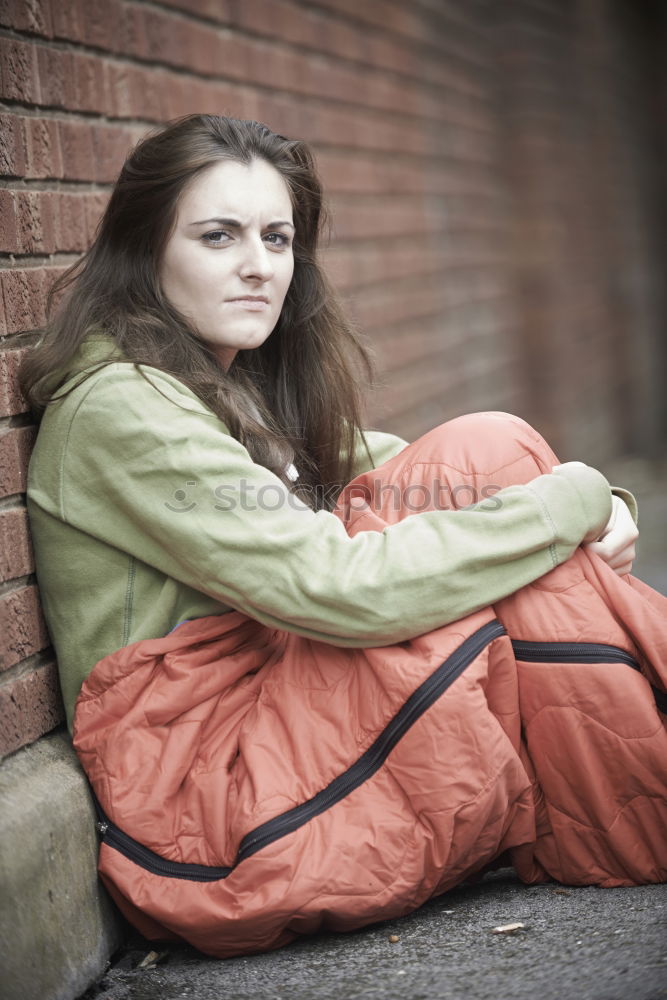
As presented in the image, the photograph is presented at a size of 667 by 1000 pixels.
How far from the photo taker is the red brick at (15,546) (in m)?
2.21

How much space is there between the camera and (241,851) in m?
2.03

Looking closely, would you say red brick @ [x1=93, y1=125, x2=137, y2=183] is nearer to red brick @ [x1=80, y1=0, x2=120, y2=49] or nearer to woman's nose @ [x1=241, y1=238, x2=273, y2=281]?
red brick @ [x1=80, y1=0, x2=120, y2=49]

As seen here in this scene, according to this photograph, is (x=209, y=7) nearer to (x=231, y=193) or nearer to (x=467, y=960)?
(x=231, y=193)

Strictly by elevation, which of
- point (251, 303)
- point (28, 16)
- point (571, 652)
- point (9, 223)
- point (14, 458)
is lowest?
point (571, 652)

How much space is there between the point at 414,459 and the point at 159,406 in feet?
1.76

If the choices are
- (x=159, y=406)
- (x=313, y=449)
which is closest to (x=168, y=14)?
(x=313, y=449)

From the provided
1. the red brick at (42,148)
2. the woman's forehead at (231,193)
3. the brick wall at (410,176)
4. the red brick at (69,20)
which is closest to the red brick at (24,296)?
the brick wall at (410,176)

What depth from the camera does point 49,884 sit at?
205 cm

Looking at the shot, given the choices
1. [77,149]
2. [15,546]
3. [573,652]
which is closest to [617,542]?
[573,652]

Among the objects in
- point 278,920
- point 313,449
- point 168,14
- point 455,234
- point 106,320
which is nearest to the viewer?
point 278,920

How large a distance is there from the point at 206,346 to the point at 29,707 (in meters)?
0.83

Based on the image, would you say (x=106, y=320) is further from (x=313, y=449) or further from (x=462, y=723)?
(x=462, y=723)

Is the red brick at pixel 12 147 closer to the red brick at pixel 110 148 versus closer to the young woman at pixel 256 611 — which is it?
the young woman at pixel 256 611

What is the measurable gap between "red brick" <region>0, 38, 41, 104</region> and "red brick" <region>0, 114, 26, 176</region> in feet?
0.17
